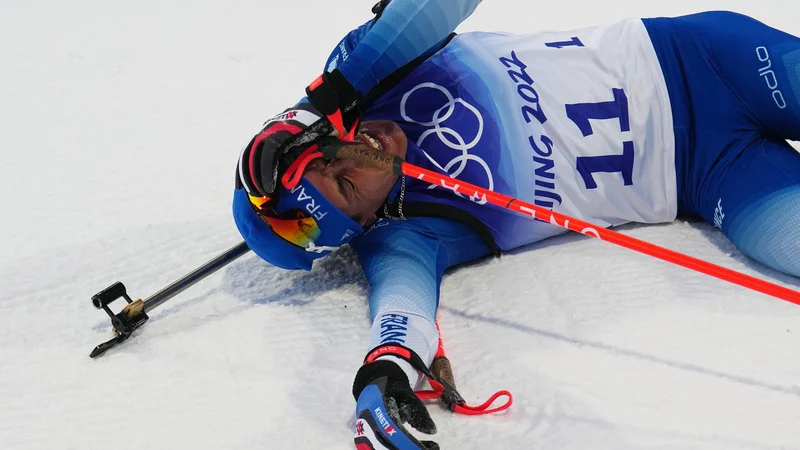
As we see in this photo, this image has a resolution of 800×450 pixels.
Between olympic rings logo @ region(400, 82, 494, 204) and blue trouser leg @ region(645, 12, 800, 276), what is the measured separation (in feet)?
1.17

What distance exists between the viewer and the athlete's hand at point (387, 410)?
3.00 feet

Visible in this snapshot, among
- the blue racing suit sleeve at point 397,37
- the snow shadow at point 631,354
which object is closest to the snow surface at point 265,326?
the snow shadow at point 631,354

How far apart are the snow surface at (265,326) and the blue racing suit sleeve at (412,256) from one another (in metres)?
0.05

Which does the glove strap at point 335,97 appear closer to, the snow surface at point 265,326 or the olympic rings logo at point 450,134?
the olympic rings logo at point 450,134

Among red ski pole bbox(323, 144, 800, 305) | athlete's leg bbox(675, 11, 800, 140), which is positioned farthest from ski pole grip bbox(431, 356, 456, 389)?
athlete's leg bbox(675, 11, 800, 140)

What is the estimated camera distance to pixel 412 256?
124 centimetres

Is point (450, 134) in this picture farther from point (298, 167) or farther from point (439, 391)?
point (439, 391)

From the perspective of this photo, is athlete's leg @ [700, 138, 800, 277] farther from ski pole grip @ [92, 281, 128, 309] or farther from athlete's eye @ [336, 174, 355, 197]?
ski pole grip @ [92, 281, 128, 309]

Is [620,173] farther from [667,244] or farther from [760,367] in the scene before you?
[760,367]

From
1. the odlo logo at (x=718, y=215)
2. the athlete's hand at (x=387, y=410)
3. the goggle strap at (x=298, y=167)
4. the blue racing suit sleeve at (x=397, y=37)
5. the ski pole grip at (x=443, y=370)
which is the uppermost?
the blue racing suit sleeve at (x=397, y=37)

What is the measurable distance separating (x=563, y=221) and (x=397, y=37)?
1.27 ft

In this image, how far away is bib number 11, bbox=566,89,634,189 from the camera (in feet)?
4.39

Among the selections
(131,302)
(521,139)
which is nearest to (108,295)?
(131,302)

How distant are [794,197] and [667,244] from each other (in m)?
0.21
